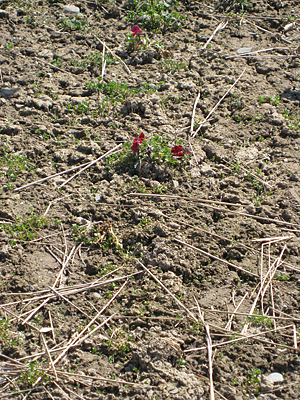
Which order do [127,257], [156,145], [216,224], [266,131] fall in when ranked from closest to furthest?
[127,257] < [216,224] < [156,145] < [266,131]

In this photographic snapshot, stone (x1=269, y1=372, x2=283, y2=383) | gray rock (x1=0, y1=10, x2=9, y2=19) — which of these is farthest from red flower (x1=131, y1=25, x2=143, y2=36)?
stone (x1=269, y1=372, x2=283, y2=383)

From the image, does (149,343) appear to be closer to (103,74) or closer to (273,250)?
(273,250)

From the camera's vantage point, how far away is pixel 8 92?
172 inches

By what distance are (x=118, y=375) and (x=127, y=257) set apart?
0.87 metres

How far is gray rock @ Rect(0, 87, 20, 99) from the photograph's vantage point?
4.34 meters

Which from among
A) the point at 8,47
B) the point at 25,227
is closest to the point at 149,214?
the point at 25,227

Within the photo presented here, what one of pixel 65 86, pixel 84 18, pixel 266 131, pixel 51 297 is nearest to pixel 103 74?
pixel 65 86

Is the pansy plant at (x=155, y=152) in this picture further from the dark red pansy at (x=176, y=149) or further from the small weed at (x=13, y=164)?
the small weed at (x=13, y=164)

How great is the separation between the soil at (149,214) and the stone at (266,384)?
0.01 metres

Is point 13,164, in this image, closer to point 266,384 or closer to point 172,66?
point 172,66

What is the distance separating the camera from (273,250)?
9.96ft

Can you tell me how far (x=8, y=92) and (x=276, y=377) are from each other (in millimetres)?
3790

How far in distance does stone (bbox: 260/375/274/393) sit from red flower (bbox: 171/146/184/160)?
1.94m

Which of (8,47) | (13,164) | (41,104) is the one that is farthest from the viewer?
(8,47)
